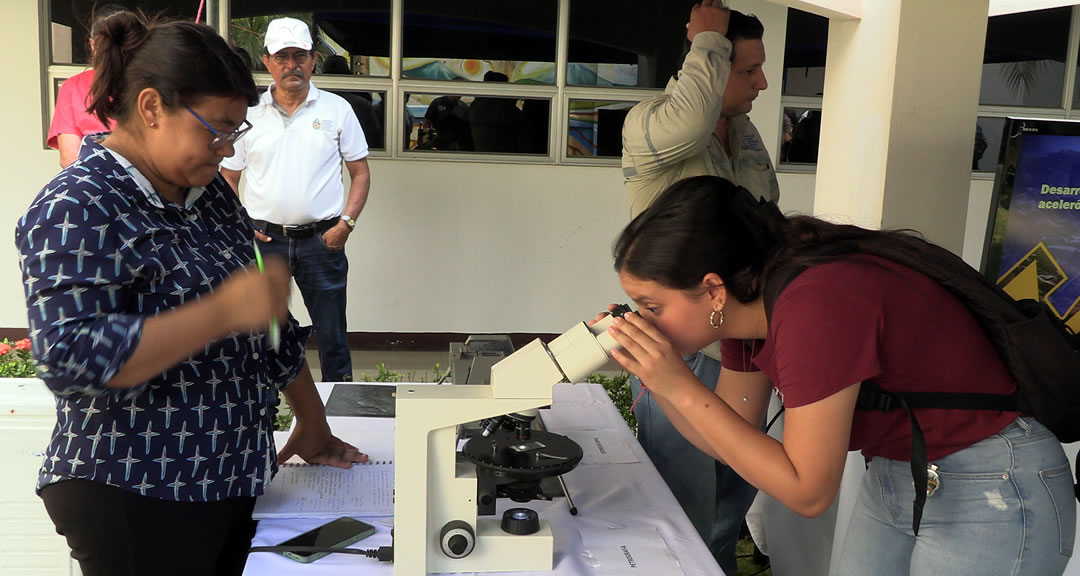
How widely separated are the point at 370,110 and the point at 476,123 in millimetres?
617

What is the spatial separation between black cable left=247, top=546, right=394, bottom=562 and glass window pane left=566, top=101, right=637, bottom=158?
3.91 metres

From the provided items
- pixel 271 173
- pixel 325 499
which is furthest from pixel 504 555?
pixel 271 173

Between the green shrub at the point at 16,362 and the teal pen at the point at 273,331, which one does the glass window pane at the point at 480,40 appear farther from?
the teal pen at the point at 273,331

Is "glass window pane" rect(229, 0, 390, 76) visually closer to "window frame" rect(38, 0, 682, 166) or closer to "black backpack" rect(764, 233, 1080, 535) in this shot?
"window frame" rect(38, 0, 682, 166)

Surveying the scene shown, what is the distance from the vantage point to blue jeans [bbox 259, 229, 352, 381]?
377 cm

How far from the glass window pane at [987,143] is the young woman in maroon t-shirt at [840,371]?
453cm

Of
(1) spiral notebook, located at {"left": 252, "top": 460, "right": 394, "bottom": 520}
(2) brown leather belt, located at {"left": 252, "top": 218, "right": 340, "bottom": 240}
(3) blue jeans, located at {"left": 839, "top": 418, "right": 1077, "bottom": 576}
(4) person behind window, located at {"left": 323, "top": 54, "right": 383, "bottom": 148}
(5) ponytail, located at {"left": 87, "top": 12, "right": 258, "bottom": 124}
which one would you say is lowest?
(1) spiral notebook, located at {"left": 252, "top": 460, "right": 394, "bottom": 520}

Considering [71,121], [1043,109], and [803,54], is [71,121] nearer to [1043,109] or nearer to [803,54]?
[803,54]

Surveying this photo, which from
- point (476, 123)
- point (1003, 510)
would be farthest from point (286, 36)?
point (1003, 510)

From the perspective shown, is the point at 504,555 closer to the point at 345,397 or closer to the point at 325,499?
the point at 325,499

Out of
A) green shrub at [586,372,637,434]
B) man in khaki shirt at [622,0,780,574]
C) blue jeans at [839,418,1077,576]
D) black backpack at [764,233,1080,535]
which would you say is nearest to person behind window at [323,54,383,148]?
green shrub at [586,372,637,434]

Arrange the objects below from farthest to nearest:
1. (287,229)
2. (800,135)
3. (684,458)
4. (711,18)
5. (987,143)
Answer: (987,143) < (800,135) < (287,229) < (711,18) < (684,458)

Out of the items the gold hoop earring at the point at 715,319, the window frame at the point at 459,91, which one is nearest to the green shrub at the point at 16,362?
the window frame at the point at 459,91

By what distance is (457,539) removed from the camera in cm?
134
